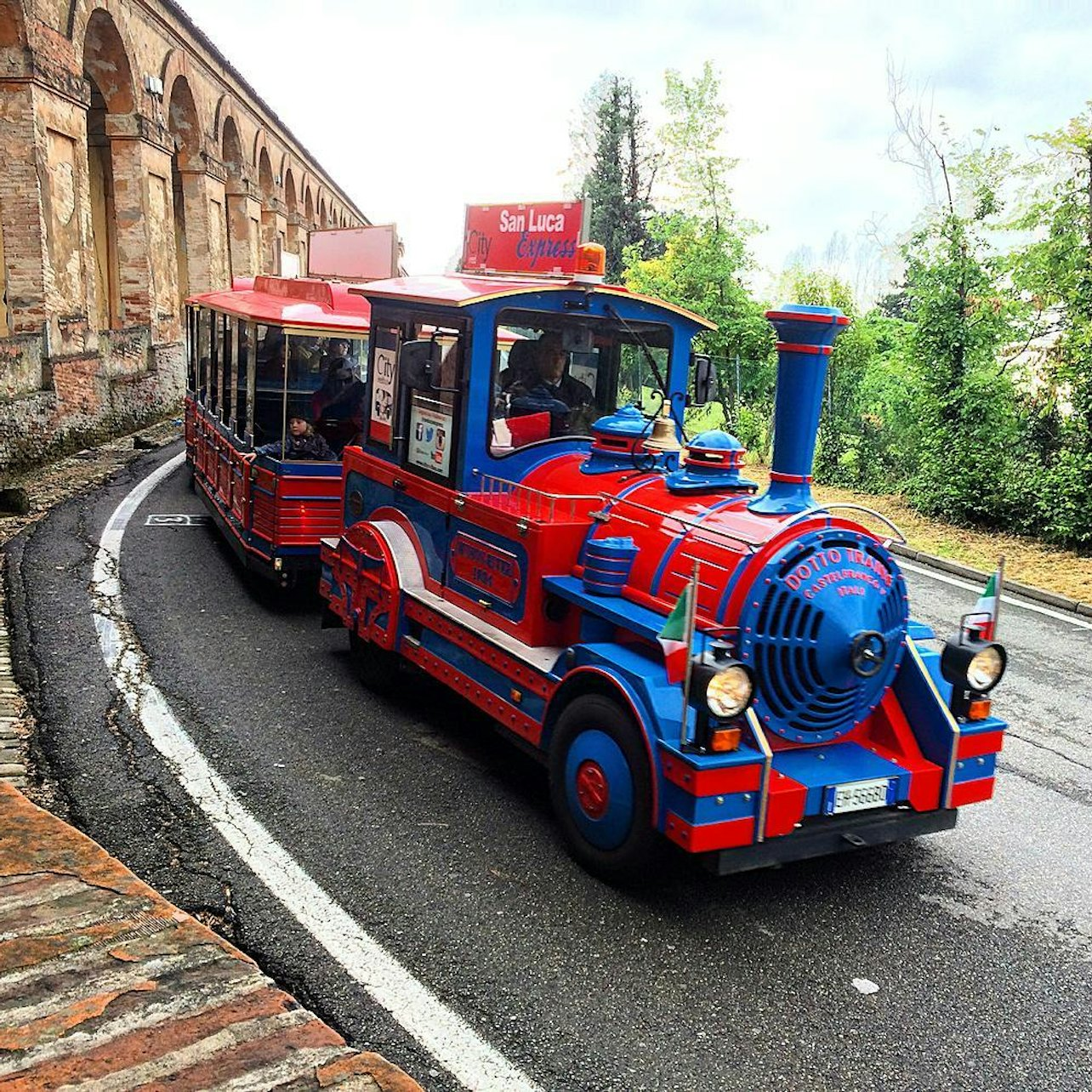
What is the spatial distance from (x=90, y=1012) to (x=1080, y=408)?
12837mm

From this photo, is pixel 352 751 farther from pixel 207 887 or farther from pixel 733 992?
pixel 733 992

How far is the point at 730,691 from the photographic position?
396 cm

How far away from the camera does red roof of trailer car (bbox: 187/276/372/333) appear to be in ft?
27.7

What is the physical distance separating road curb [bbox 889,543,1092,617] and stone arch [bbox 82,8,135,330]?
14.1m

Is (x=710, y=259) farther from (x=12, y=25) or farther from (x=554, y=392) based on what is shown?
(x=554, y=392)

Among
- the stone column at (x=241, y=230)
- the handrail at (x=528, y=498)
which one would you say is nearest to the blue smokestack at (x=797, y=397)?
the handrail at (x=528, y=498)

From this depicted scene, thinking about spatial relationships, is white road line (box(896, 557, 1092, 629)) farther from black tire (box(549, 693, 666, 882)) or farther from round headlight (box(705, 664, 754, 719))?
round headlight (box(705, 664, 754, 719))

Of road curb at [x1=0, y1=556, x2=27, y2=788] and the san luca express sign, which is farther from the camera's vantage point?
the san luca express sign

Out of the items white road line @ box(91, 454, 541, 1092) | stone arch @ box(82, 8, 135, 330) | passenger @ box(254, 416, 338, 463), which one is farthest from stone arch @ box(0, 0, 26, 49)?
white road line @ box(91, 454, 541, 1092)

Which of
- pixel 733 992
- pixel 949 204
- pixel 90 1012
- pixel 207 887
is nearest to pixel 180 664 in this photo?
pixel 207 887

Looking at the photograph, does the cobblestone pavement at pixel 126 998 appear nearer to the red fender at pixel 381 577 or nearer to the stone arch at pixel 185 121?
the red fender at pixel 381 577

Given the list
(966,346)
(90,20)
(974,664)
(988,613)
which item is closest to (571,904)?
(974,664)

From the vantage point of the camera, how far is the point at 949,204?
1406cm

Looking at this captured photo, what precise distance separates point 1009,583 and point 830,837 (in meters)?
7.70
